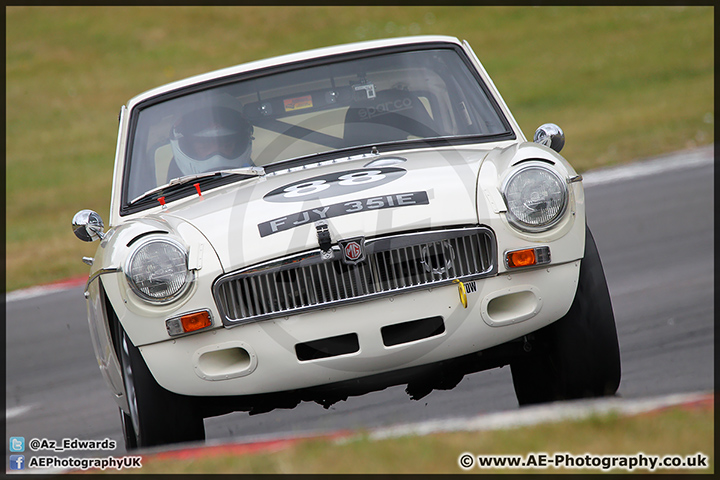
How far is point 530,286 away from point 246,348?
1.14 meters

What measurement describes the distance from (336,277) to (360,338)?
0.25m

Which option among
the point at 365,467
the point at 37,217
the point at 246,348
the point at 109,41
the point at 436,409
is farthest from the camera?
the point at 109,41

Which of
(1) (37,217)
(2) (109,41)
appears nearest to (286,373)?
(1) (37,217)

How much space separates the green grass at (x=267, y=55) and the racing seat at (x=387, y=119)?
274 inches

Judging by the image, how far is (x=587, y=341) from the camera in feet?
12.1

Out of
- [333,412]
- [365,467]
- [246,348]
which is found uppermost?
[246,348]

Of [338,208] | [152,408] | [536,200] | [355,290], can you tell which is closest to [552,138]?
[536,200]

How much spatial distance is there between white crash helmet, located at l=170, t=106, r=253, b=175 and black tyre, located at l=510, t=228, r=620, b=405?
1.72m

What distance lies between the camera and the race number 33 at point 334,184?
12.3ft

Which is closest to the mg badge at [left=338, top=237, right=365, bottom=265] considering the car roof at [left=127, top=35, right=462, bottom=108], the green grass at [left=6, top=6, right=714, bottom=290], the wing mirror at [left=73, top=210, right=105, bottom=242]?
the wing mirror at [left=73, top=210, right=105, bottom=242]

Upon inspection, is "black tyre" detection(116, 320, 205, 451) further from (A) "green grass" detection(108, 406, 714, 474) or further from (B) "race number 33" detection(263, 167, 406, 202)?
(B) "race number 33" detection(263, 167, 406, 202)

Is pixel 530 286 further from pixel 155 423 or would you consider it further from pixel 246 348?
pixel 155 423

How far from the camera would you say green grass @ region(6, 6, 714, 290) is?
15320 millimetres

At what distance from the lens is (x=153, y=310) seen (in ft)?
11.7
